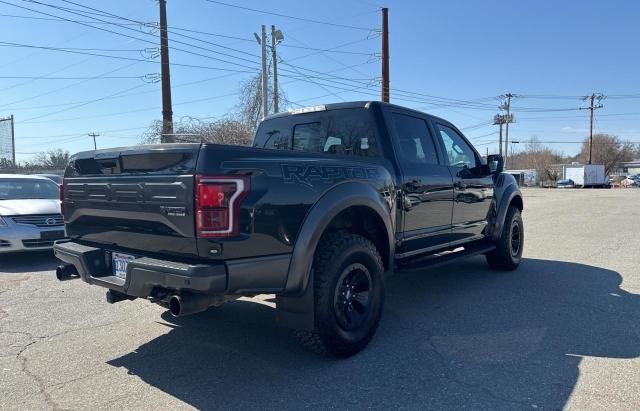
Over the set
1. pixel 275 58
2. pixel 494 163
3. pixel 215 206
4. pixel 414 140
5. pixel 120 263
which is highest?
pixel 275 58

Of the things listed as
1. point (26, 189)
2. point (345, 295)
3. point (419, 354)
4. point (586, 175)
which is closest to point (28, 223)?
point (26, 189)

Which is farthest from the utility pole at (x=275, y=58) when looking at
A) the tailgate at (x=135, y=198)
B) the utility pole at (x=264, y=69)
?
the tailgate at (x=135, y=198)

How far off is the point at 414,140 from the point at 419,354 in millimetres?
2167

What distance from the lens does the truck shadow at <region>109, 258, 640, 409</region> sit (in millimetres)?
2953

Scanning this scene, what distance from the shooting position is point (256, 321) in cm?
441

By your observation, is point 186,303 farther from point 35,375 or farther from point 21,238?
point 21,238

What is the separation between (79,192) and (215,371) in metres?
1.73

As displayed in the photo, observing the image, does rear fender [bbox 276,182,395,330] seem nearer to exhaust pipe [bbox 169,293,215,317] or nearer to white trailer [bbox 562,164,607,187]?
exhaust pipe [bbox 169,293,215,317]

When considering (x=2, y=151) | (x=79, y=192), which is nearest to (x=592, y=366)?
(x=79, y=192)

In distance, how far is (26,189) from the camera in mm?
8469

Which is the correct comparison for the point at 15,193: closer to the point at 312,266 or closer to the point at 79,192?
the point at 79,192

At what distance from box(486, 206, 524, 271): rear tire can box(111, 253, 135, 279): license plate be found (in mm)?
4783

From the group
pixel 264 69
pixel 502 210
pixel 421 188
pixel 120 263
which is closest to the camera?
pixel 120 263

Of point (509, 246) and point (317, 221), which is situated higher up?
point (317, 221)
